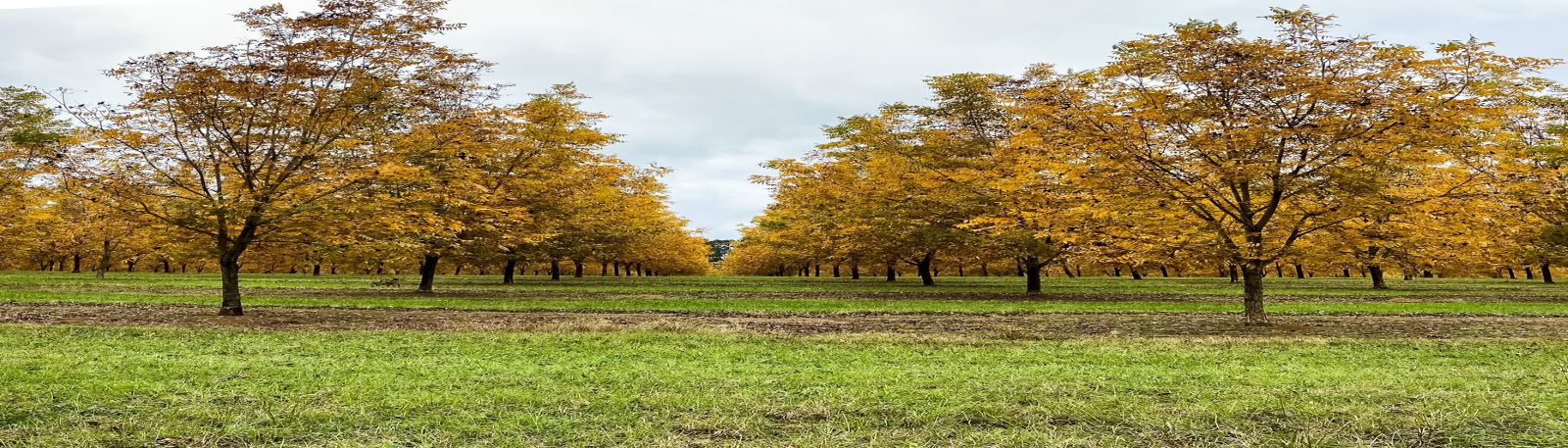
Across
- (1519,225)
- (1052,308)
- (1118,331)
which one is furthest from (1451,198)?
(1519,225)

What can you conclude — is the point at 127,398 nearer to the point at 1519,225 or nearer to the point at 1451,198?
the point at 1451,198

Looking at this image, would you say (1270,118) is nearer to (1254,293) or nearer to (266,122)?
(1254,293)

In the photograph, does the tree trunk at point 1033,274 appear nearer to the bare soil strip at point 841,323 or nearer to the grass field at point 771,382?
the bare soil strip at point 841,323

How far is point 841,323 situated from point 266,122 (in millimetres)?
14367

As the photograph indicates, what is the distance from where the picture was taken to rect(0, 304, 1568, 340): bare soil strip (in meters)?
15.8

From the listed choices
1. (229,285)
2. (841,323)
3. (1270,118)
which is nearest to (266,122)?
(229,285)

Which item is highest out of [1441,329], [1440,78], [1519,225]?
[1440,78]

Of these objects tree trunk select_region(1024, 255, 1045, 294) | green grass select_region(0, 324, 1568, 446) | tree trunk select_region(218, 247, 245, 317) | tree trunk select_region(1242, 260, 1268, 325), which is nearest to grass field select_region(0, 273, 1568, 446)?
green grass select_region(0, 324, 1568, 446)

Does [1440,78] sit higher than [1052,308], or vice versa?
[1440,78]

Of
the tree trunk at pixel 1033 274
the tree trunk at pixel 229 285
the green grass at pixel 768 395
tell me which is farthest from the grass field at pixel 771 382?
the tree trunk at pixel 1033 274

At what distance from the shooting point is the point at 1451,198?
55.0 feet

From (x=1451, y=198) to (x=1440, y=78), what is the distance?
2376 mm

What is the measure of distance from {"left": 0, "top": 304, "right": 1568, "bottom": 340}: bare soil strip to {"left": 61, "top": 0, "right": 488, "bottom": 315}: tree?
7.86 feet

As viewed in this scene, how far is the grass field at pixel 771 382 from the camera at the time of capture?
21.0 feet
